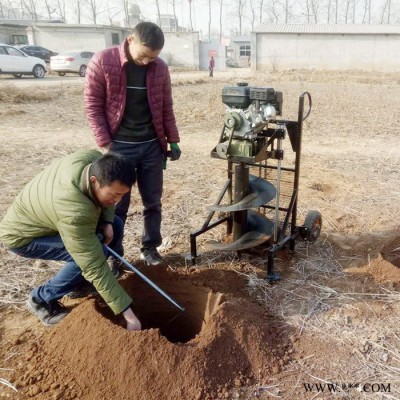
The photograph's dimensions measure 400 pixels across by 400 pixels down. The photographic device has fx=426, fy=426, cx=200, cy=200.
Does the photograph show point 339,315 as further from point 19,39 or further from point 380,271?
point 19,39

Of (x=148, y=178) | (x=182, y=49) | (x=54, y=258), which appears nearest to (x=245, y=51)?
(x=182, y=49)

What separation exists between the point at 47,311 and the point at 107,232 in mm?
687

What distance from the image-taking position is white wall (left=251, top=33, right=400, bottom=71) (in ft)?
101

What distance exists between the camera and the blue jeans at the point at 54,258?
2811 mm

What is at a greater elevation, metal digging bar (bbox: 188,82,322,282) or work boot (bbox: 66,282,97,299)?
metal digging bar (bbox: 188,82,322,282)

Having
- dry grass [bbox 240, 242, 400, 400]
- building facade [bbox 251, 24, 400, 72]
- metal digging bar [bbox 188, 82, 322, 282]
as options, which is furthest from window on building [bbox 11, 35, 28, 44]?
dry grass [bbox 240, 242, 400, 400]

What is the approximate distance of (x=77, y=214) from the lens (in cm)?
238

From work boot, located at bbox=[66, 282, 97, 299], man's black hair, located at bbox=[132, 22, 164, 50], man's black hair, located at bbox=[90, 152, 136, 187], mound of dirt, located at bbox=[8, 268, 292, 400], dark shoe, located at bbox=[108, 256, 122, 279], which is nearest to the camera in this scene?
man's black hair, located at bbox=[90, 152, 136, 187]

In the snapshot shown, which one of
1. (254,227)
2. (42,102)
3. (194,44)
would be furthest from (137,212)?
(194,44)

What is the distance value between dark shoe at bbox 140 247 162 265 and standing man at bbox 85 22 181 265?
0.01 metres

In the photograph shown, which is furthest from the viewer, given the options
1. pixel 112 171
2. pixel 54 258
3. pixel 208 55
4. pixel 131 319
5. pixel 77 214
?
pixel 208 55

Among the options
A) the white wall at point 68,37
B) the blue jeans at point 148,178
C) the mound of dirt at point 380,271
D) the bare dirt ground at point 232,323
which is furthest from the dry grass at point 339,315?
the white wall at point 68,37

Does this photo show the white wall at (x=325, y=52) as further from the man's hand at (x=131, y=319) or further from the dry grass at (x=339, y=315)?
the man's hand at (x=131, y=319)

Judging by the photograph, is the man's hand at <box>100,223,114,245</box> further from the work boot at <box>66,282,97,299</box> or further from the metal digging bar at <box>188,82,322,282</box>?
the metal digging bar at <box>188,82,322,282</box>
